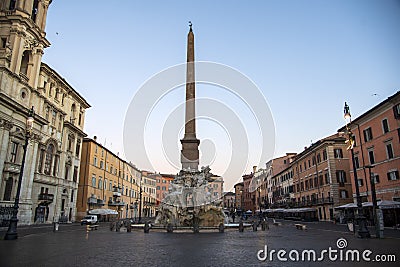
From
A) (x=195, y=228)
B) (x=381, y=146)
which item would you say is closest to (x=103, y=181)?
(x=195, y=228)

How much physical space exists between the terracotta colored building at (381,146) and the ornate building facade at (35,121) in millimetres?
31227

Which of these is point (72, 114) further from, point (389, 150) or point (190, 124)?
point (389, 150)

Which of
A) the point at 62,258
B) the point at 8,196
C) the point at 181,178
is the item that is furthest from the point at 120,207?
the point at 62,258

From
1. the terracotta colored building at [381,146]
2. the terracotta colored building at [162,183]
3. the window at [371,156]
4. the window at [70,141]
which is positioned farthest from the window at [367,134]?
the terracotta colored building at [162,183]

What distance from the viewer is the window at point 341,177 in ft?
126

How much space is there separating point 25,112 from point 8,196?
800 centimetres

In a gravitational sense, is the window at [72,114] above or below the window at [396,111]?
above

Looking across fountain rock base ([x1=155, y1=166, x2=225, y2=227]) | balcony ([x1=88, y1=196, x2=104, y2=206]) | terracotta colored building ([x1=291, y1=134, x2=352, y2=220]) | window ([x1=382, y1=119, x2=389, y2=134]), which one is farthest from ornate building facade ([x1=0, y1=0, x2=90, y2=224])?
terracotta colored building ([x1=291, y1=134, x2=352, y2=220])

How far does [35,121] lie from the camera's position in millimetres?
30391

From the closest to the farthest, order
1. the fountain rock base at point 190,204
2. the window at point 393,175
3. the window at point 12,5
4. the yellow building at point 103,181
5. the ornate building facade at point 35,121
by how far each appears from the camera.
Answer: the fountain rock base at point 190,204 < the window at point 393,175 < the ornate building facade at point 35,121 < the window at point 12,5 < the yellow building at point 103,181

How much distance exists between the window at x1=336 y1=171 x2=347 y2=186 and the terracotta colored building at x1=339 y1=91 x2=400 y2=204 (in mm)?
5993

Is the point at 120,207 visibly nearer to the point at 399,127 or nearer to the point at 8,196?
the point at 8,196

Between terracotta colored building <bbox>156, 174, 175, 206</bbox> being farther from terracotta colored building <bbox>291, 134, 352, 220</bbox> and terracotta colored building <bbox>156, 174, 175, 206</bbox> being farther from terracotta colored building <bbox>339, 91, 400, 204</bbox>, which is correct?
terracotta colored building <bbox>339, 91, 400, 204</bbox>

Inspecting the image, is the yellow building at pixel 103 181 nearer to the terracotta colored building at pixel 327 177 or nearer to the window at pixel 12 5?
the window at pixel 12 5
